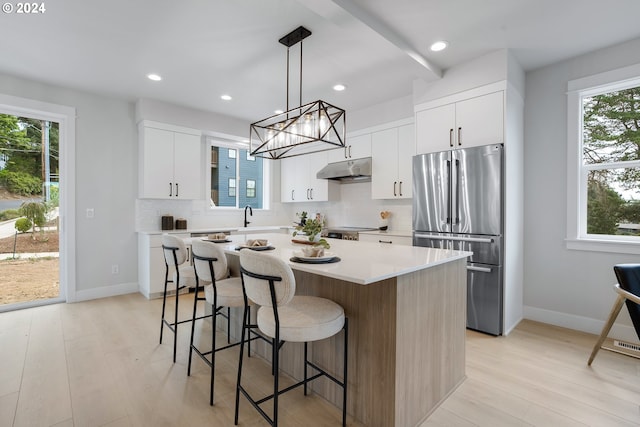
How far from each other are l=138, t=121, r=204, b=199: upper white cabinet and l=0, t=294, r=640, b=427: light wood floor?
200cm

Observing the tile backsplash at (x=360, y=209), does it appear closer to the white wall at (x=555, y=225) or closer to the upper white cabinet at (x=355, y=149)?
the upper white cabinet at (x=355, y=149)

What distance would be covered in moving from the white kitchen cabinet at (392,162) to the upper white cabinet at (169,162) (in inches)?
106

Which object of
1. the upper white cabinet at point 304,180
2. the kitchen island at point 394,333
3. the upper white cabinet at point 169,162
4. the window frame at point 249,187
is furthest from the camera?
the window frame at point 249,187

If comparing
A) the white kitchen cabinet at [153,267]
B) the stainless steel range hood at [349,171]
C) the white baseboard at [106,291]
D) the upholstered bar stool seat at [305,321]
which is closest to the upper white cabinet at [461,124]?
the stainless steel range hood at [349,171]

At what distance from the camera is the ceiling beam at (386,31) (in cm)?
223

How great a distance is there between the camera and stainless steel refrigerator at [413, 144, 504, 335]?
2982mm

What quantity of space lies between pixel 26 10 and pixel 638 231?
5.53 meters

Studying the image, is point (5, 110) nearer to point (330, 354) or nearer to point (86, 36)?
point (86, 36)

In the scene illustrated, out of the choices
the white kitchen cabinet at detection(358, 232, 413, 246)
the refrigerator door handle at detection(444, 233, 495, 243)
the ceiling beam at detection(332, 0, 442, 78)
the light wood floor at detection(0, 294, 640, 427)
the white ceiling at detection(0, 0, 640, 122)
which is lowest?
the light wood floor at detection(0, 294, 640, 427)

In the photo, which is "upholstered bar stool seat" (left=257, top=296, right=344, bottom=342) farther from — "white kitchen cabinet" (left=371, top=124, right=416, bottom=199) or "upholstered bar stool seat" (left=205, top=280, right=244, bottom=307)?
"white kitchen cabinet" (left=371, top=124, right=416, bottom=199)

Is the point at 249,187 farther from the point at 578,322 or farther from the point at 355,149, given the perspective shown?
the point at 578,322

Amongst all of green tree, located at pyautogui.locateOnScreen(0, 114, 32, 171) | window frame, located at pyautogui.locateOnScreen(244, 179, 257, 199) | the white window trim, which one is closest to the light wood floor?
the white window trim

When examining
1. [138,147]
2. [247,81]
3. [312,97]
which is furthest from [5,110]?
[312,97]

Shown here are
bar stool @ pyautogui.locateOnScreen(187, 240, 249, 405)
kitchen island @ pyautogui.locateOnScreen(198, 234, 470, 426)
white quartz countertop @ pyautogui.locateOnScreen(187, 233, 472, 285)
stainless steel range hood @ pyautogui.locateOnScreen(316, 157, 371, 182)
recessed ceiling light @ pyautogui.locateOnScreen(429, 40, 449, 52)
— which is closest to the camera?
white quartz countertop @ pyautogui.locateOnScreen(187, 233, 472, 285)
